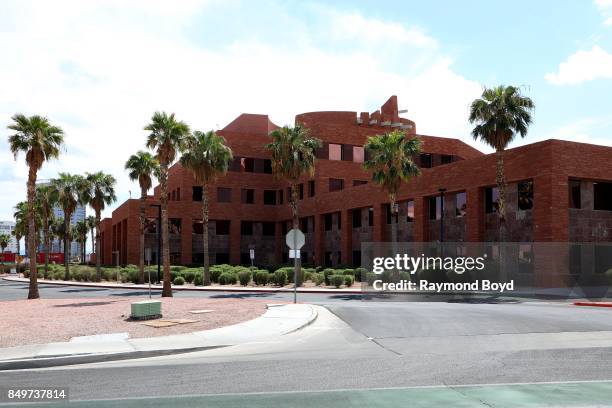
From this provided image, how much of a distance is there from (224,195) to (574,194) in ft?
135

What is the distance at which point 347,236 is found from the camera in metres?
56.3

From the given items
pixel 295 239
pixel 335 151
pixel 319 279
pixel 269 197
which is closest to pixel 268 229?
pixel 269 197

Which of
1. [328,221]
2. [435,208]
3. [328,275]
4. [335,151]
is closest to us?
[328,275]

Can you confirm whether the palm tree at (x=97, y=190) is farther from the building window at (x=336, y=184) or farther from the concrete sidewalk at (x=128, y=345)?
the concrete sidewalk at (x=128, y=345)

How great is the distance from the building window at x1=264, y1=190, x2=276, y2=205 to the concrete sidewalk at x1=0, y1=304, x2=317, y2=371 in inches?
2104

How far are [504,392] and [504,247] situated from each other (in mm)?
29163

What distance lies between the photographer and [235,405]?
296 inches

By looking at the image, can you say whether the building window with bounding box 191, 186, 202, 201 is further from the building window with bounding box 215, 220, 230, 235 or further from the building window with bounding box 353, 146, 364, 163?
the building window with bounding box 353, 146, 364, 163

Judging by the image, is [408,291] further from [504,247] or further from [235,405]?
[235,405]

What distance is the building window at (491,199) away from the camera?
39688mm

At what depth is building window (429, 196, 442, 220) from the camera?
45.5 m

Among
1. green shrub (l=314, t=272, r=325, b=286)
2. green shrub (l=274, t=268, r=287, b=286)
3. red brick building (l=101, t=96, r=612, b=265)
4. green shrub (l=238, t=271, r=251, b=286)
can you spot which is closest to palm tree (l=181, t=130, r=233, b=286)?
green shrub (l=238, t=271, r=251, b=286)

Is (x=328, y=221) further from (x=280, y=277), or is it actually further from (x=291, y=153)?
(x=280, y=277)

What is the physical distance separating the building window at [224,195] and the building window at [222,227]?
258 centimetres
